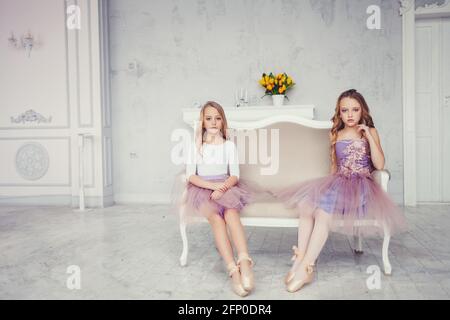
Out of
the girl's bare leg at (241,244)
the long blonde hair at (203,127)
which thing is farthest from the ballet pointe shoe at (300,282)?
the long blonde hair at (203,127)

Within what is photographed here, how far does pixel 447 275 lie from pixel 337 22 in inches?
124

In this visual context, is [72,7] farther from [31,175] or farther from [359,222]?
[359,222]

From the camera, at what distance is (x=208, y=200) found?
2.24 meters

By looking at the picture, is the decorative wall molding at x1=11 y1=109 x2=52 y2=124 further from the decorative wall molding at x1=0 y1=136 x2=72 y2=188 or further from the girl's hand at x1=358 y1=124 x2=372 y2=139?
the girl's hand at x1=358 y1=124 x2=372 y2=139

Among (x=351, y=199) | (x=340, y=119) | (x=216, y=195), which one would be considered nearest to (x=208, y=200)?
(x=216, y=195)

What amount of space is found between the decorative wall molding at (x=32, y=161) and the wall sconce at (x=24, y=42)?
42.4 inches

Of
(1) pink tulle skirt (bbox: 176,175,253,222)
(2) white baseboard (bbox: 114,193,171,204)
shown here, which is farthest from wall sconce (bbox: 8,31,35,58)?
(1) pink tulle skirt (bbox: 176,175,253,222)

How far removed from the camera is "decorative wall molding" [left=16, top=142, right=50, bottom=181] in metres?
4.90

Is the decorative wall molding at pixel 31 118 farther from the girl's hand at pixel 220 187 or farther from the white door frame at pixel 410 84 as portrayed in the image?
the white door frame at pixel 410 84

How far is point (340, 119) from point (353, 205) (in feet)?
1.85

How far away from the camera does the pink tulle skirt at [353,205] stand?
2.07 metres

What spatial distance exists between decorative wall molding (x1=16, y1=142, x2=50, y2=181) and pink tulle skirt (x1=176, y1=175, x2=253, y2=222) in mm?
3073

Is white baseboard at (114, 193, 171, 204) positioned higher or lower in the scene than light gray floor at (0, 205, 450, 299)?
higher

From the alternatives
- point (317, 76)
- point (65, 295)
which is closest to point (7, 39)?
point (317, 76)
